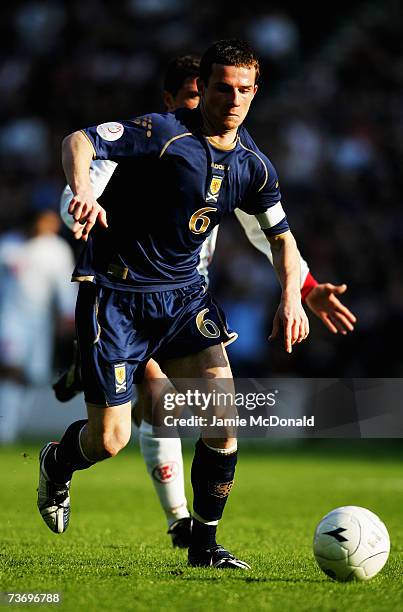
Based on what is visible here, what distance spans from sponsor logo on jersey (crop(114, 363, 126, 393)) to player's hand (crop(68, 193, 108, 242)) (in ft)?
3.39

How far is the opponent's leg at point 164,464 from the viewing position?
6652 mm

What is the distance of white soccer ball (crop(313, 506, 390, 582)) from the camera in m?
5.20

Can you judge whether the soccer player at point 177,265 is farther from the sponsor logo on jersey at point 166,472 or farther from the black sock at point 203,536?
the sponsor logo on jersey at point 166,472

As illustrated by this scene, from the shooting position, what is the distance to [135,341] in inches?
232

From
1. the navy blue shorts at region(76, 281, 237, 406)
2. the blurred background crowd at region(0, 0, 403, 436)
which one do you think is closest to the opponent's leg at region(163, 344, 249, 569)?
the navy blue shorts at region(76, 281, 237, 406)

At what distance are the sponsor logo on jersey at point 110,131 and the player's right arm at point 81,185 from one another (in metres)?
0.12

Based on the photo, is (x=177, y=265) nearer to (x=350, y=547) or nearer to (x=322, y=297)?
(x=322, y=297)

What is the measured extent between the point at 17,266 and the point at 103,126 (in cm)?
802

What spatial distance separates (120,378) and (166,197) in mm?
947

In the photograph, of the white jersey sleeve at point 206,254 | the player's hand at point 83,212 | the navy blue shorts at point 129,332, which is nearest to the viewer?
the player's hand at point 83,212

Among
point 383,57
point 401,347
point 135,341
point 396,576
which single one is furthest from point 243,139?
point 383,57

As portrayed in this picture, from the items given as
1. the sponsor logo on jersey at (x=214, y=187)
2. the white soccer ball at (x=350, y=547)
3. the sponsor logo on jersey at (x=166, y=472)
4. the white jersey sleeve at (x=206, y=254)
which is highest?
the sponsor logo on jersey at (x=214, y=187)

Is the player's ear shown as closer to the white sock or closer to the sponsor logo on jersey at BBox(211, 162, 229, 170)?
the sponsor logo on jersey at BBox(211, 162, 229, 170)

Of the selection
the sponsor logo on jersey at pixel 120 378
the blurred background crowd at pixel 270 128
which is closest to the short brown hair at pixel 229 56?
the sponsor logo on jersey at pixel 120 378
